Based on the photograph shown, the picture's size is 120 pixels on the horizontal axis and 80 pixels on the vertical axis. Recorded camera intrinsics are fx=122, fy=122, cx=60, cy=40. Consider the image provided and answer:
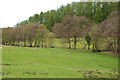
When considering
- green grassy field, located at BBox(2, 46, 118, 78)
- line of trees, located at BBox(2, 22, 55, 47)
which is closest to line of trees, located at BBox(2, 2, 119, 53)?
line of trees, located at BBox(2, 22, 55, 47)

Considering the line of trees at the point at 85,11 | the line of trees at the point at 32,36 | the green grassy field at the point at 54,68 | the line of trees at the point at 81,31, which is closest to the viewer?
the green grassy field at the point at 54,68

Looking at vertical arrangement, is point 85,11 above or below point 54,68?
above

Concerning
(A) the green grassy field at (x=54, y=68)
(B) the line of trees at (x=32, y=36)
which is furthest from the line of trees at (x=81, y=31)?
(A) the green grassy field at (x=54, y=68)

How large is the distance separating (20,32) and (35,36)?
9.30m

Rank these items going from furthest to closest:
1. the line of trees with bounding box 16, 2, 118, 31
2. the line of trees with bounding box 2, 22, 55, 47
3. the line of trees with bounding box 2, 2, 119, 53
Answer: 1. the line of trees with bounding box 16, 2, 118, 31
2. the line of trees with bounding box 2, 22, 55, 47
3. the line of trees with bounding box 2, 2, 119, 53

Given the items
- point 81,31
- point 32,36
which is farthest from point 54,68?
point 32,36

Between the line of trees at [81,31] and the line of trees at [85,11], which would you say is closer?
the line of trees at [81,31]

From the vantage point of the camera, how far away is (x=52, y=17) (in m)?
70.1

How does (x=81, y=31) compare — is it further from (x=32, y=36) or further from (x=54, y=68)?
(x=54, y=68)

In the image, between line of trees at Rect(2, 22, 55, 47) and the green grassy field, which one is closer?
the green grassy field

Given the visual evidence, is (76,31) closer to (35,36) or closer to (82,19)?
(82,19)

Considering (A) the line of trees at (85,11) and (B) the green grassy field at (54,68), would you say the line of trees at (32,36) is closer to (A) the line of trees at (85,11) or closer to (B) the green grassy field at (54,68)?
(A) the line of trees at (85,11)

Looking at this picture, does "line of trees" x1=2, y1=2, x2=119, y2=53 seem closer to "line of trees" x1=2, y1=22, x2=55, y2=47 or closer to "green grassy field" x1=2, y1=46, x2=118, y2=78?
"line of trees" x1=2, y1=22, x2=55, y2=47

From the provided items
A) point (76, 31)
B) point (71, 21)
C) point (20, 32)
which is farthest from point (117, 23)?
point (20, 32)
